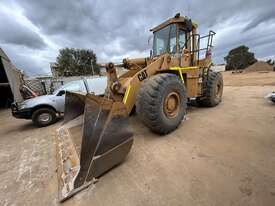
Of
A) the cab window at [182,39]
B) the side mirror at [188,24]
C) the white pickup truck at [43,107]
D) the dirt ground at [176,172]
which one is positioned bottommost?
the dirt ground at [176,172]

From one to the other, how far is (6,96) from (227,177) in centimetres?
1769

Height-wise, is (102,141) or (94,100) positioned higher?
(94,100)

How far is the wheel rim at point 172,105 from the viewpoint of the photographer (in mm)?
3160

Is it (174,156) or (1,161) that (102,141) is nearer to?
(174,156)

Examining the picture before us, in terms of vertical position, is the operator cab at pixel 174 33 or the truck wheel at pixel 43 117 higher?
the operator cab at pixel 174 33

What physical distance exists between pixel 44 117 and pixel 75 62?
3615cm

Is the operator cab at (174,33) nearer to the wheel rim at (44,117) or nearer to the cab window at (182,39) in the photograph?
the cab window at (182,39)

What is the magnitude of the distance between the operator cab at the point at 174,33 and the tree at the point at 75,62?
3179cm

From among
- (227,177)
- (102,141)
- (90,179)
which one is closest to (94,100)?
(102,141)

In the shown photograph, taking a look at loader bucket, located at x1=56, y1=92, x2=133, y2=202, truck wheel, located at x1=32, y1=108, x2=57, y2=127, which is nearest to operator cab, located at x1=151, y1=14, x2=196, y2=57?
loader bucket, located at x1=56, y1=92, x2=133, y2=202

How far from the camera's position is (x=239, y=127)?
335cm

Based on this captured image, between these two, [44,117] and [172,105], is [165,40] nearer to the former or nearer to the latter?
[172,105]

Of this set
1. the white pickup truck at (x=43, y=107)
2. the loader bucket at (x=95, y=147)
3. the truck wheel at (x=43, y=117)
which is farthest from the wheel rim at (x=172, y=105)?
the truck wheel at (x=43, y=117)

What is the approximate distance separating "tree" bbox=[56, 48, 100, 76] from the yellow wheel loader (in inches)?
Answer: 1263
